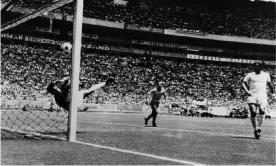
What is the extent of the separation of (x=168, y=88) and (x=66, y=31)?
13622 millimetres

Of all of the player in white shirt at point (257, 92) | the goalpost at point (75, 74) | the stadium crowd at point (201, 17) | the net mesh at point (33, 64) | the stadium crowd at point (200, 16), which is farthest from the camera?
the stadium crowd at point (201, 17)

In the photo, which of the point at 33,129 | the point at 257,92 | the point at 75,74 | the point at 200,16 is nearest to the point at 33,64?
the point at 200,16

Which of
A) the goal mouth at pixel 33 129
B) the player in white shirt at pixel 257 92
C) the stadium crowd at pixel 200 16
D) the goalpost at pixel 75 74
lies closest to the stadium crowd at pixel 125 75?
the stadium crowd at pixel 200 16

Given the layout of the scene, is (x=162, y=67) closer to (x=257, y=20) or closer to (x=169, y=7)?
(x=169, y=7)

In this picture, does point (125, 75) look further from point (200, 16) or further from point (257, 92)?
point (257, 92)

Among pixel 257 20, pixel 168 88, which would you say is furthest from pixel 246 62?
pixel 168 88

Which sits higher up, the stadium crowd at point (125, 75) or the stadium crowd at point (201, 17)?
the stadium crowd at point (201, 17)

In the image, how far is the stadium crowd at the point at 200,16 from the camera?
50.1m

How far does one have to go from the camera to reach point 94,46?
48.7m

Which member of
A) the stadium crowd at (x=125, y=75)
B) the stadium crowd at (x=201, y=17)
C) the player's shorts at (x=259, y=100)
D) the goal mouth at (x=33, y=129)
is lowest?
→ the goal mouth at (x=33, y=129)

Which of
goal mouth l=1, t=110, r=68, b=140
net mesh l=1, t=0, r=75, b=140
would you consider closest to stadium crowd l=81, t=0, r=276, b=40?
net mesh l=1, t=0, r=75, b=140

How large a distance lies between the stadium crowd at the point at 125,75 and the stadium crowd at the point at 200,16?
14.6 ft

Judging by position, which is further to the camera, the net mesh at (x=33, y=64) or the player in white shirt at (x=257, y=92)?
the net mesh at (x=33, y=64)

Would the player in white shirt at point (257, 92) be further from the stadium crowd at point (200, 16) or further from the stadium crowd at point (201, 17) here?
the stadium crowd at point (201, 17)
